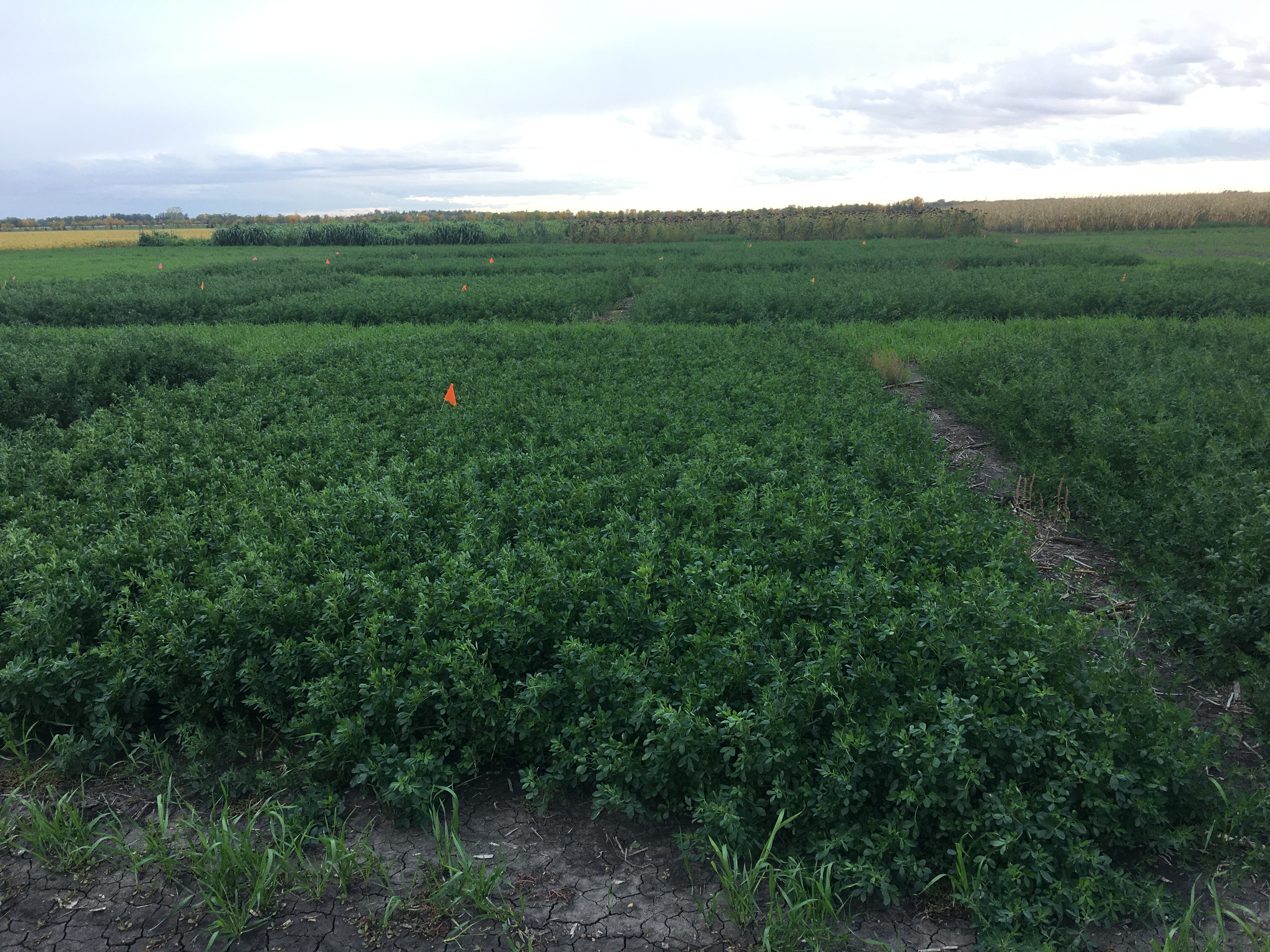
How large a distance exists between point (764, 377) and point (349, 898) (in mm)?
8374

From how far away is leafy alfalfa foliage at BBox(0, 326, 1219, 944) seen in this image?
3.33 m

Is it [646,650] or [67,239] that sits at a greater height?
[67,239]

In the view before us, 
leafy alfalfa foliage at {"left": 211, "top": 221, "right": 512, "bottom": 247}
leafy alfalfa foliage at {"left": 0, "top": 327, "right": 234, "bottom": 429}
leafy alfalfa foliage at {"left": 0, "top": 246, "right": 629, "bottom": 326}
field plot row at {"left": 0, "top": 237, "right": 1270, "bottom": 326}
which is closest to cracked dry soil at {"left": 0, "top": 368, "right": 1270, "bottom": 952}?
leafy alfalfa foliage at {"left": 0, "top": 327, "right": 234, "bottom": 429}

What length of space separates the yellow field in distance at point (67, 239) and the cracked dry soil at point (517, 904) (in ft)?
212

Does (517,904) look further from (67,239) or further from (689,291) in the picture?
(67,239)

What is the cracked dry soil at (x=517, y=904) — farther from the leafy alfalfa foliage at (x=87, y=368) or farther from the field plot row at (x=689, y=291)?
the field plot row at (x=689, y=291)

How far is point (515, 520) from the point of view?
19.0 ft

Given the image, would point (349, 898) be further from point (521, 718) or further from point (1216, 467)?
point (1216, 467)

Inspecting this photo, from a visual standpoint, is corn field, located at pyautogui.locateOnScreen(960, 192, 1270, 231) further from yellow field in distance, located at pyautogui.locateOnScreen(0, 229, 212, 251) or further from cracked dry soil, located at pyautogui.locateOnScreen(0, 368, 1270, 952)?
yellow field in distance, located at pyautogui.locateOnScreen(0, 229, 212, 251)

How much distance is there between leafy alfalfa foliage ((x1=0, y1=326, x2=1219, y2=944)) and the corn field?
57034 mm

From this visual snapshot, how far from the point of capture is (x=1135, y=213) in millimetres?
51094

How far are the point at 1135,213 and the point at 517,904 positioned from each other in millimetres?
64674

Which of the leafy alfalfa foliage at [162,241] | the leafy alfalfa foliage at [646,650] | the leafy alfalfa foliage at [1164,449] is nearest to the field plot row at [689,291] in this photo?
the leafy alfalfa foliage at [1164,449]

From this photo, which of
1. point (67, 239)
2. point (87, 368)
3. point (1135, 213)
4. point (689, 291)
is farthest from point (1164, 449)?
point (67, 239)
